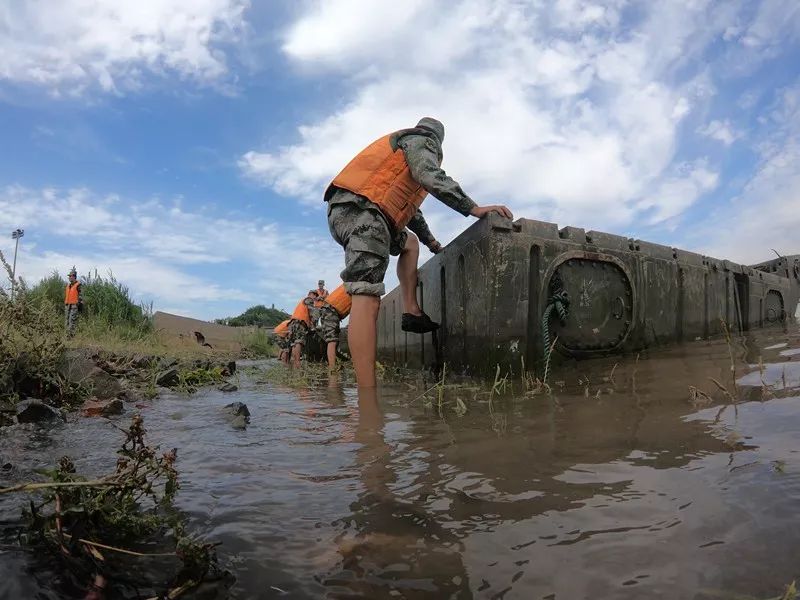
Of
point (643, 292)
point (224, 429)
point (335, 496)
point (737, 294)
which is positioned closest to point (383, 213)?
point (224, 429)

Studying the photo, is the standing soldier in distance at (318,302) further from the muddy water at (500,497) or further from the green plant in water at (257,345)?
the muddy water at (500,497)

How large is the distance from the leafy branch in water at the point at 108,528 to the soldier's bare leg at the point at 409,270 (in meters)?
2.86

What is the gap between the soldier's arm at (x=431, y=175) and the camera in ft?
10.2

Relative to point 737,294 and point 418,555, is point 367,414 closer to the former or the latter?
point 418,555

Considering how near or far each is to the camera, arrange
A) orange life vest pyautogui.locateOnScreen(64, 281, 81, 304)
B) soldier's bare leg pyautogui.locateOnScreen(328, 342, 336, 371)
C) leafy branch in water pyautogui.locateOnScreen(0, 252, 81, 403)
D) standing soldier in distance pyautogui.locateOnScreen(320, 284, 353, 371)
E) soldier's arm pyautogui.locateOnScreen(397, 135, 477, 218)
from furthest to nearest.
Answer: orange life vest pyautogui.locateOnScreen(64, 281, 81, 304) → standing soldier in distance pyautogui.locateOnScreen(320, 284, 353, 371) → soldier's bare leg pyautogui.locateOnScreen(328, 342, 336, 371) → soldier's arm pyautogui.locateOnScreen(397, 135, 477, 218) → leafy branch in water pyautogui.locateOnScreen(0, 252, 81, 403)

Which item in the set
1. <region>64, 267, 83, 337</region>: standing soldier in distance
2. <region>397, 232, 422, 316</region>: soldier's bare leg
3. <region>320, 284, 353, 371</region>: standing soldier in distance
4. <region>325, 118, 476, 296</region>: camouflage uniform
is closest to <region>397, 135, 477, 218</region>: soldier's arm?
<region>325, 118, 476, 296</region>: camouflage uniform

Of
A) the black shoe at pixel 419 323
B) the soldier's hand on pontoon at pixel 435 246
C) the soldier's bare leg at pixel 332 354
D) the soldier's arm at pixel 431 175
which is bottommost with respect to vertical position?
the soldier's bare leg at pixel 332 354

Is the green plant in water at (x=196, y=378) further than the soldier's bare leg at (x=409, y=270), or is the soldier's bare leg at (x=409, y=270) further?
the green plant in water at (x=196, y=378)

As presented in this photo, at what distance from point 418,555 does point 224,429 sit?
144cm

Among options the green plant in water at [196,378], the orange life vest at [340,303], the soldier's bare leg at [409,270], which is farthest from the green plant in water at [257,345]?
the soldier's bare leg at [409,270]

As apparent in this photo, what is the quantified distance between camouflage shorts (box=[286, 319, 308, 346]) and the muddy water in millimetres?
8400

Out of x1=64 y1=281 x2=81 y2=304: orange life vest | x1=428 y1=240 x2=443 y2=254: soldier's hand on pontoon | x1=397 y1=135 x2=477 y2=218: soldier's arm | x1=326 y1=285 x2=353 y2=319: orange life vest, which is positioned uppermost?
x1=64 y1=281 x2=81 y2=304: orange life vest

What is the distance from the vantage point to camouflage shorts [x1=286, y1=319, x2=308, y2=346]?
10512mm

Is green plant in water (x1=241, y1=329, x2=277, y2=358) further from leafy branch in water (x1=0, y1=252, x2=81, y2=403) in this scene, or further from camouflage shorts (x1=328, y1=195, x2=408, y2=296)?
camouflage shorts (x1=328, y1=195, x2=408, y2=296)
